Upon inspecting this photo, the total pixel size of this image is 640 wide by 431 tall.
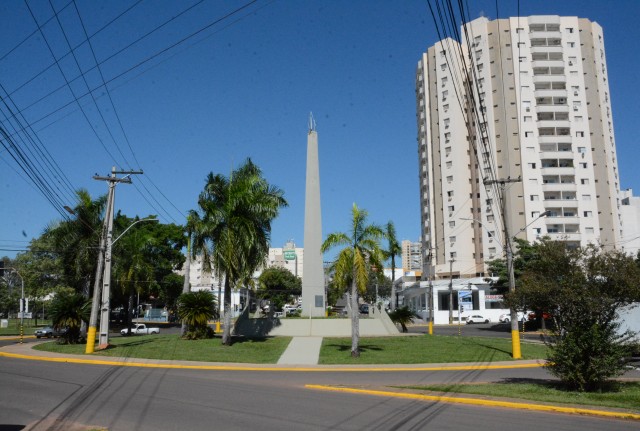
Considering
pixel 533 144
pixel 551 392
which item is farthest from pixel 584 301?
pixel 533 144

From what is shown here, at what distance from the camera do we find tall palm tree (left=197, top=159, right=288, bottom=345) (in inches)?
1061

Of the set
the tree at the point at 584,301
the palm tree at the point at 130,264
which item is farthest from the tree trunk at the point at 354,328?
Result: the palm tree at the point at 130,264

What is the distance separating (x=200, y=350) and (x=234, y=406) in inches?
557

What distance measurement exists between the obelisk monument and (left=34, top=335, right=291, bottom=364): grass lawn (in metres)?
7.08

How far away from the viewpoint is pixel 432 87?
88750 mm

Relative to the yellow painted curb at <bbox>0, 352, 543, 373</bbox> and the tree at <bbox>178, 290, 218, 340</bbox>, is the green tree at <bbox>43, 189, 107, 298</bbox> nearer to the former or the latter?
the tree at <bbox>178, 290, 218, 340</bbox>

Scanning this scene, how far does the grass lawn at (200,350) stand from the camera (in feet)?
74.6

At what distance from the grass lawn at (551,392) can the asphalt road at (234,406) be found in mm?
1161

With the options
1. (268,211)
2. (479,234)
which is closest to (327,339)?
(268,211)

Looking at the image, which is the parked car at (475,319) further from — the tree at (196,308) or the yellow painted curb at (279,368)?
the yellow painted curb at (279,368)

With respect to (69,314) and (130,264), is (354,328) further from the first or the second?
(130,264)

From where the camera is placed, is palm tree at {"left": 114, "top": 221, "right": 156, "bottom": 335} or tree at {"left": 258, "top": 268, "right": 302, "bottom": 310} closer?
palm tree at {"left": 114, "top": 221, "right": 156, "bottom": 335}

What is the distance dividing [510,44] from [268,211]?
65.5 meters

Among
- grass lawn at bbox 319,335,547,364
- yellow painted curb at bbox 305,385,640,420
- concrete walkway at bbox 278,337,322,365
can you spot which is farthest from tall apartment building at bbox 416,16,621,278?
yellow painted curb at bbox 305,385,640,420
